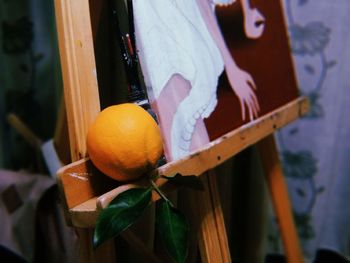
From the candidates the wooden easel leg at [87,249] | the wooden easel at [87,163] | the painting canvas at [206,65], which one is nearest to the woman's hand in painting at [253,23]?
the painting canvas at [206,65]

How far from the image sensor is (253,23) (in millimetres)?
769

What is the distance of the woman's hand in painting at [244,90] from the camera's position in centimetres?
67

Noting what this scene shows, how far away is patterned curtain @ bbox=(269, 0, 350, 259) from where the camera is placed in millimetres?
1087

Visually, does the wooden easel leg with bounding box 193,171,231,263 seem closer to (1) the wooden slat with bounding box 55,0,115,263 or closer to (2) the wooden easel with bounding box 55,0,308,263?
(2) the wooden easel with bounding box 55,0,308,263

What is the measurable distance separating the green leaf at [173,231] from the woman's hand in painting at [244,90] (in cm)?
30

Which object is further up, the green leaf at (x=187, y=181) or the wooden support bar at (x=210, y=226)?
the green leaf at (x=187, y=181)

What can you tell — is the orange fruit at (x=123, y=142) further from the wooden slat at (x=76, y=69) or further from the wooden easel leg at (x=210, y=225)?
the wooden easel leg at (x=210, y=225)

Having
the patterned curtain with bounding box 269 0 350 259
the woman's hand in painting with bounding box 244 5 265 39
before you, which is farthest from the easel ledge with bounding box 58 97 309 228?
the patterned curtain with bounding box 269 0 350 259

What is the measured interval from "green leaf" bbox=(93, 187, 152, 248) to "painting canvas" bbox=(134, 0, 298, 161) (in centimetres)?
9

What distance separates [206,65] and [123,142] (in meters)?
0.24

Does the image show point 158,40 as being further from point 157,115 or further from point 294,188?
point 294,188

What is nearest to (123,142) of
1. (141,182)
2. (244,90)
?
(141,182)

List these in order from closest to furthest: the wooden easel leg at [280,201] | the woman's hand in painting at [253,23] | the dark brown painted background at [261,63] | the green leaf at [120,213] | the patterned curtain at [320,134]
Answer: the green leaf at [120,213] < the dark brown painted background at [261,63] < the woman's hand in painting at [253,23] < the wooden easel leg at [280,201] < the patterned curtain at [320,134]

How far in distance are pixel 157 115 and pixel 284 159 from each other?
0.83 metres
